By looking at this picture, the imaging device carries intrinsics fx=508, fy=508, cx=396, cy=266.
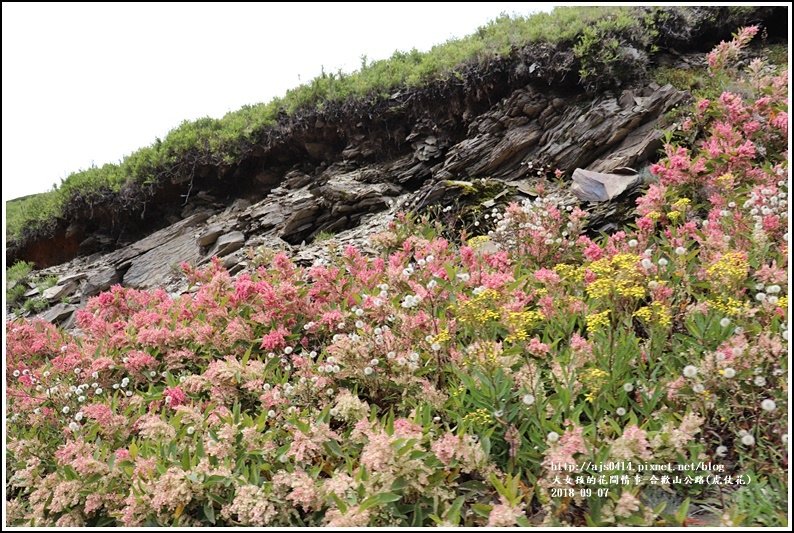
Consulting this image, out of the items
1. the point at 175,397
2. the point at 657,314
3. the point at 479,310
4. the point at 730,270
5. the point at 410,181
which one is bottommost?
the point at 657,314

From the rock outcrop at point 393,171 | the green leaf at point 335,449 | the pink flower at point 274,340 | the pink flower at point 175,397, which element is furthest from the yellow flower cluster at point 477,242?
the pink flower at point 175,397

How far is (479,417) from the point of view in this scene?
3223 mm

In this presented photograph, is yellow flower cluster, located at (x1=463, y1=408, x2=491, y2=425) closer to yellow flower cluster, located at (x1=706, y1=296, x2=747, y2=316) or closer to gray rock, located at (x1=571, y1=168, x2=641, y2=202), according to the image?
yellow flower cluster, located at (x1=706, y1=296, x2=747, y2=316)

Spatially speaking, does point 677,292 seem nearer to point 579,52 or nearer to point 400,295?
point 400,295

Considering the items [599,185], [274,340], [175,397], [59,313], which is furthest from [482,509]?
[59,313]

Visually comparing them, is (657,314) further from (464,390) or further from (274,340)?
(274,340)

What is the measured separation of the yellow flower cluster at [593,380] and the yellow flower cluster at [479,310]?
2.42ft

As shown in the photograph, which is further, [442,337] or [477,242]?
[477,242]

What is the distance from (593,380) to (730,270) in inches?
50.4

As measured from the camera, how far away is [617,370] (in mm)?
3352

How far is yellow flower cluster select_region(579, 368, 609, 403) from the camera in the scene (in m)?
3.13

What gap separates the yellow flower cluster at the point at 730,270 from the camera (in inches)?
138

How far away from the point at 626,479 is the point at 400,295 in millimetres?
2686

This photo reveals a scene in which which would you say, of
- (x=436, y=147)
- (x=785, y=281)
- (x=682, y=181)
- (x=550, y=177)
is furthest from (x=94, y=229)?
(x=785, y=281)
